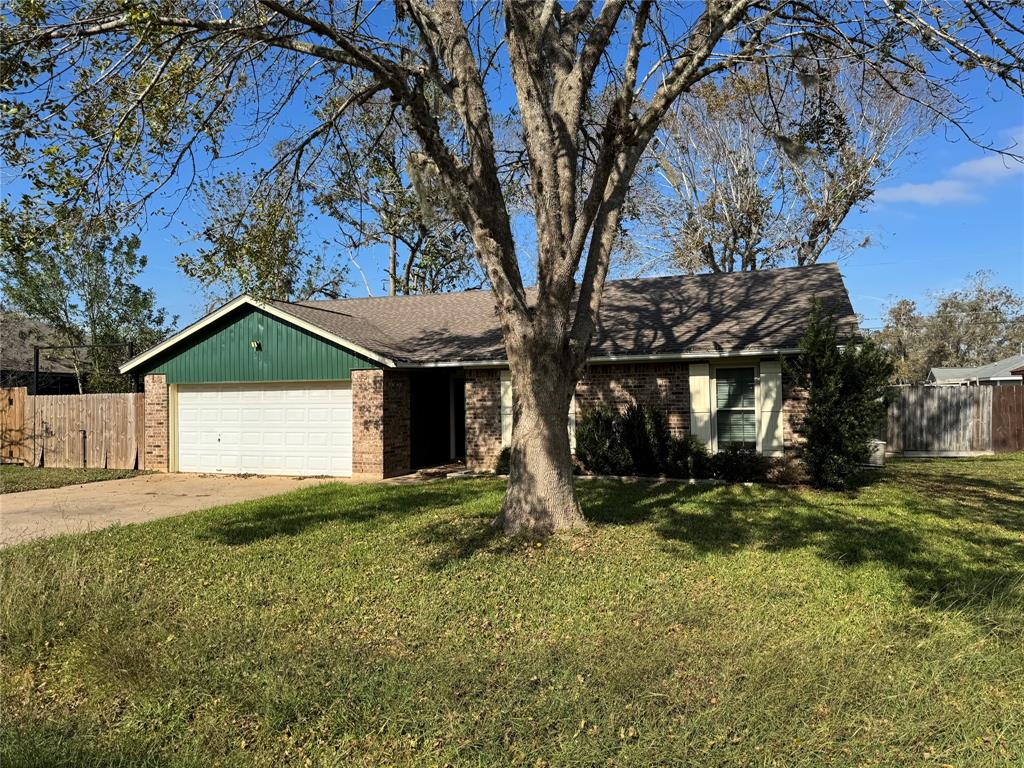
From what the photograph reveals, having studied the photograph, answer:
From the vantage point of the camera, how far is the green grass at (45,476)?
12.9 meters

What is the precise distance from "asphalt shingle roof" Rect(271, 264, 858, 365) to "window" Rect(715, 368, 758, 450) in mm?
685

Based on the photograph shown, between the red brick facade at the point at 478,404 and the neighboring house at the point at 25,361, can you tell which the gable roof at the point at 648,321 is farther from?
the neighboring house at the point at 25,361

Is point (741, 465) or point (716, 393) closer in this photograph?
point (741, 465)

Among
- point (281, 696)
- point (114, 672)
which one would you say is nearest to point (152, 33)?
point (114, 672)

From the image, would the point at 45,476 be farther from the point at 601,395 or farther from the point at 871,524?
the point at 871,524

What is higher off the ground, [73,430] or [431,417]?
[431,417]

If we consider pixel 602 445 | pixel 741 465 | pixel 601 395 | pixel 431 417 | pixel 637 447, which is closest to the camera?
pixel 741 465

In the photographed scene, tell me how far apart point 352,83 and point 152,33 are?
13.6 ft

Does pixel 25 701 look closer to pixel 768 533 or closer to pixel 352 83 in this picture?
pixel 768 533

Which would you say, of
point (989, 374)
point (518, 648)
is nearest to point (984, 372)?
point (989, 374)

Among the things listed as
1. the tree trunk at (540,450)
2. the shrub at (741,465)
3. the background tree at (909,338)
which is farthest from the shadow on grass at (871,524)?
the background tree at (909,338)

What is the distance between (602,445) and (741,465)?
2.57m

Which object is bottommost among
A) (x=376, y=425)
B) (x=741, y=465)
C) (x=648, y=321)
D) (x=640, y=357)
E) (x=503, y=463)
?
(x=503, y=463)

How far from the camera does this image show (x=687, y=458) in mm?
12250
